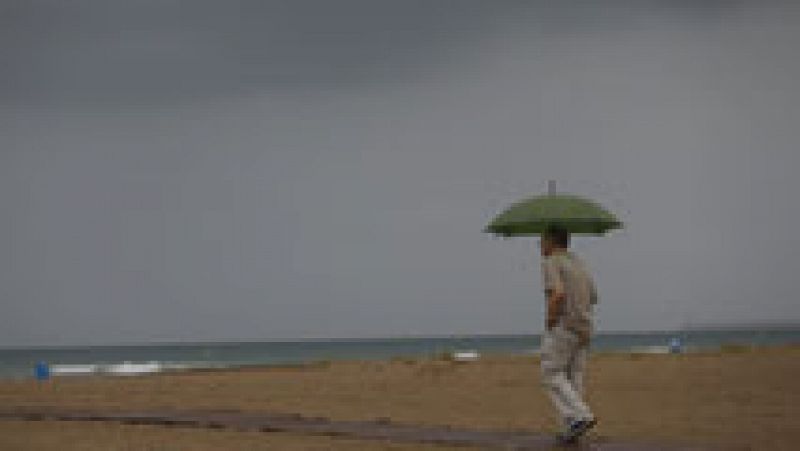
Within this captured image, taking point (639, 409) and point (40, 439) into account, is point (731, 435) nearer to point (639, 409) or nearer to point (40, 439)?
point (639, 409)

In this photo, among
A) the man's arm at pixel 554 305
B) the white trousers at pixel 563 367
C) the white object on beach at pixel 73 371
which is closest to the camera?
the man's arm at pixel 554 305

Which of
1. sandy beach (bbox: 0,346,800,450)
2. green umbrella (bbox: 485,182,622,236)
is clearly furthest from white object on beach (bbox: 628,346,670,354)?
green umbrella (bbox: 485,182,622,236)

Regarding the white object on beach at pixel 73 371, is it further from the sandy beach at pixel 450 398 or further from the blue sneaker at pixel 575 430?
the blue sneaker at pixel 575 430

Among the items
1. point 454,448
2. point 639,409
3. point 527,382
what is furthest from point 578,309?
point 527,382

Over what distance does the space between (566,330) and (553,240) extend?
0.87 metres

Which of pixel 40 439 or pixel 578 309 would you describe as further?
pixel 40 439

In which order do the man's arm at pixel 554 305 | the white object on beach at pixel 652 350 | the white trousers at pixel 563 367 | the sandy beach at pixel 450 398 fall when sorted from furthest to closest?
the white object on beach at pixel 652 350
the sandy beach at pixel 450 398
the white trousers at pixel 563 367
the man's arm at pixel 554 305

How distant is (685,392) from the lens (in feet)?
66.0

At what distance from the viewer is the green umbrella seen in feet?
42.4

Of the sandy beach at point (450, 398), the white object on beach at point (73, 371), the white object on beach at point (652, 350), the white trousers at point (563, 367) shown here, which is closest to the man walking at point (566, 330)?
the white trousers at point (563, 367)

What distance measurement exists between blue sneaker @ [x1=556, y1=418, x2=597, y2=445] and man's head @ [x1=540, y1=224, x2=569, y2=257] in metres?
1.57

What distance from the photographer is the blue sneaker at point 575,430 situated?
40.8 ft

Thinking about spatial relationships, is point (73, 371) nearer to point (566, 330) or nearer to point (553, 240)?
point (553, 240)

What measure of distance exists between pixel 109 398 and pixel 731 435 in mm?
11926
